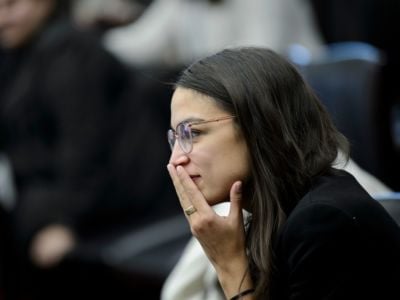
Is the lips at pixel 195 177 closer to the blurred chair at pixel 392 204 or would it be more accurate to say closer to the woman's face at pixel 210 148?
the woman's face at pixel 210 148

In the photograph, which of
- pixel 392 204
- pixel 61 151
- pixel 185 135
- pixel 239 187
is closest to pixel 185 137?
pixel 185 135

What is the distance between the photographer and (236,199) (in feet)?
6.06

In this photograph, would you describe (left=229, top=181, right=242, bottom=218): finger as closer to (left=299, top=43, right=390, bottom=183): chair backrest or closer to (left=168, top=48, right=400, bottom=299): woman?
(left=168, top=48, right=400, bottom=299): woman

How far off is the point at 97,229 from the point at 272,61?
2.39 m

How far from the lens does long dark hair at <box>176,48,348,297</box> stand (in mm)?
1818

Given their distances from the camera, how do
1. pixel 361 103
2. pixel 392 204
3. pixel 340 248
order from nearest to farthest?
pixel 340 248, pixel 392 204, pixel 361 103

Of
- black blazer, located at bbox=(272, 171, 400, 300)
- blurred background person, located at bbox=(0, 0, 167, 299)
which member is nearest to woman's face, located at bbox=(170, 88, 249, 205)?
black blazer, located at bbox=(272, 171, 400, 300)

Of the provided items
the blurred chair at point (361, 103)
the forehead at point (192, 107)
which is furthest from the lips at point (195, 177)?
the blurred chair at point (361, 103)

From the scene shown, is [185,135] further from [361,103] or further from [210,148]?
[361,103]

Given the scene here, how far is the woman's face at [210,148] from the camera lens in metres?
1.83

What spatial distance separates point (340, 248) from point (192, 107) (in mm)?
374

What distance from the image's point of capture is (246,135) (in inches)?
72.1

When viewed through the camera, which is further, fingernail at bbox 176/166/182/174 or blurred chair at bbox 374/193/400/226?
blurred chair at bbox 374/193/400/226

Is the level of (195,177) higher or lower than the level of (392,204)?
higher
